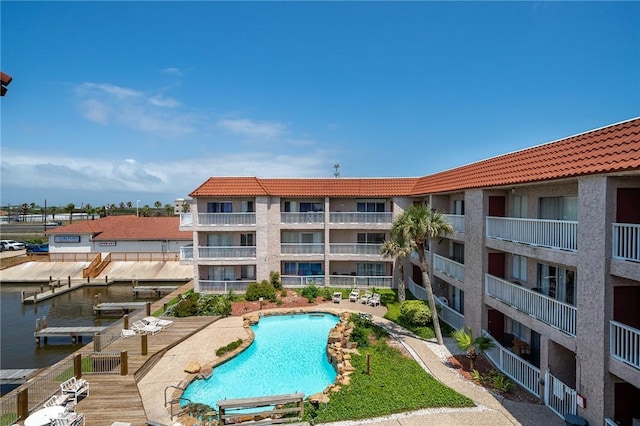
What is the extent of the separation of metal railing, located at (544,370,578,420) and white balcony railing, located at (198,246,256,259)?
22.7m

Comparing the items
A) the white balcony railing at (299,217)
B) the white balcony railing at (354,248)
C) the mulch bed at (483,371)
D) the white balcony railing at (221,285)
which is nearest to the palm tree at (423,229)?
the mulch bed at (483,371)

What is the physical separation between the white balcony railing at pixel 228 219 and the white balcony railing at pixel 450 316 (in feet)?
54.3

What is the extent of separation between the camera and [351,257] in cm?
3077

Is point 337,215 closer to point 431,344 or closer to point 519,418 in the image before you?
point 431,344

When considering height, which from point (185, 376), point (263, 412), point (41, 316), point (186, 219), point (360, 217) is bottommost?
point (41, 316)

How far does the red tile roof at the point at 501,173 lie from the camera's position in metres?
10.2

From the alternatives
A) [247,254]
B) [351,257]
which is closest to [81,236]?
[247,254]

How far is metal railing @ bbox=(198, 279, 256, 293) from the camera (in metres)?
29.7

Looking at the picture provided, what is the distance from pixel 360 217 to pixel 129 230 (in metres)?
32.8

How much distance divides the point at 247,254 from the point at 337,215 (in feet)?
29.0

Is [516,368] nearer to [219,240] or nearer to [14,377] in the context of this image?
[14,377]

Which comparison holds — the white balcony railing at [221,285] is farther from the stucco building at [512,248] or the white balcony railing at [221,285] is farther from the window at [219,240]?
the window at [219,240]

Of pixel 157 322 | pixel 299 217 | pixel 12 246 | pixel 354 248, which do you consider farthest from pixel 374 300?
pixel 12 246

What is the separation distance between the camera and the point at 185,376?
52.9ft
